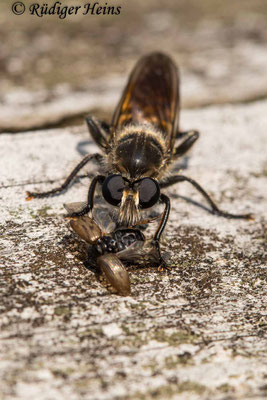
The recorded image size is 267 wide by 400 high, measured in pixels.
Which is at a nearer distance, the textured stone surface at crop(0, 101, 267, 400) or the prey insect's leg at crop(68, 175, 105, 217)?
the textured stone surface at crop(0, 101, 267, 400)

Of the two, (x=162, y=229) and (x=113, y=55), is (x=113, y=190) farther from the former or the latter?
(x=113, y=55)

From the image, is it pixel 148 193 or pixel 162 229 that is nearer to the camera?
pixel 162 229

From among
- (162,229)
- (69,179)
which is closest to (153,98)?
(69,179)

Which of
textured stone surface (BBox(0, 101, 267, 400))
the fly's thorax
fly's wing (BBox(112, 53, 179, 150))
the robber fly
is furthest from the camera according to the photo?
fly's wing (BBox(112, 53, 179, 150))

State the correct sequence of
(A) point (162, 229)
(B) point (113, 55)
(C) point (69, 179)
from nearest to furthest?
1. (A) point (162, 229)
2. (C) point (69, 179)
3. (B) point (113, 55)

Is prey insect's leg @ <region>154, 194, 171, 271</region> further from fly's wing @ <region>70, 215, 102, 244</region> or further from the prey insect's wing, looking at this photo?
fly's wing @ <region>70, 215, 102, 244</region>

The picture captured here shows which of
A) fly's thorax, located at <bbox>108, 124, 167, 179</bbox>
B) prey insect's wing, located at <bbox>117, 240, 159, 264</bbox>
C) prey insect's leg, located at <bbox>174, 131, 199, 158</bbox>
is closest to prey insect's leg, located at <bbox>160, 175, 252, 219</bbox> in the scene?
fly's thorax, located at <bbox>108, 124, 167, 179</bbox>
